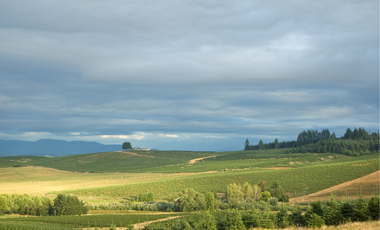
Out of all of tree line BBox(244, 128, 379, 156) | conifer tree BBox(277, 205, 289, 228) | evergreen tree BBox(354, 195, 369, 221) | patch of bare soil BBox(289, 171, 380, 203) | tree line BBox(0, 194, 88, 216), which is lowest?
patch of bare soil BBox(289, 171, 380, 203)

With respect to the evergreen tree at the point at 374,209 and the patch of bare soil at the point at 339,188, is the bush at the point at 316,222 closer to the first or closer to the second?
the evergreen tree at the point at 374,209

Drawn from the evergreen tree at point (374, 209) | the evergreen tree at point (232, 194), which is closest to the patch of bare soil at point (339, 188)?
the evergreen tree at point (232, 194)

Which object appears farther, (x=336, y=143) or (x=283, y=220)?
(x=336, y=143)

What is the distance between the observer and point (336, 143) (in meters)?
147

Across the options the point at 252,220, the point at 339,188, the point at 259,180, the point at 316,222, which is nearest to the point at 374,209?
the point at 316,222

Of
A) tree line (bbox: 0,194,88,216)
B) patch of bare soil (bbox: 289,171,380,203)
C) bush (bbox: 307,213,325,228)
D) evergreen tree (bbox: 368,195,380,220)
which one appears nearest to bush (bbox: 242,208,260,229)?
bush (bbox: 307,213,325,228)

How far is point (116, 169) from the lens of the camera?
5192 inches

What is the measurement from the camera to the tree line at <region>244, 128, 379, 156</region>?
138375 millimetres

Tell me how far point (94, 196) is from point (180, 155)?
99651 millimetres

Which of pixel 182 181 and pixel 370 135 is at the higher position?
pixel 370 135

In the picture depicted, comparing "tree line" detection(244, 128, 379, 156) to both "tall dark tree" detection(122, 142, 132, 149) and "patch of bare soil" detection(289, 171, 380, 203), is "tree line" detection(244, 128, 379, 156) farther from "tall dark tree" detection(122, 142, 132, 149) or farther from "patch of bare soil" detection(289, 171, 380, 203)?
"tall dark tree" detection(122, 142, 132, 149)

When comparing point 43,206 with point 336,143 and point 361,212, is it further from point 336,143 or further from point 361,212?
point 336,143

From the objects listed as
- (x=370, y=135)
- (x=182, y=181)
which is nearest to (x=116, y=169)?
(x=182, y=181)

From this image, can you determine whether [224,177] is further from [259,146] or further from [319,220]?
[259,146]
